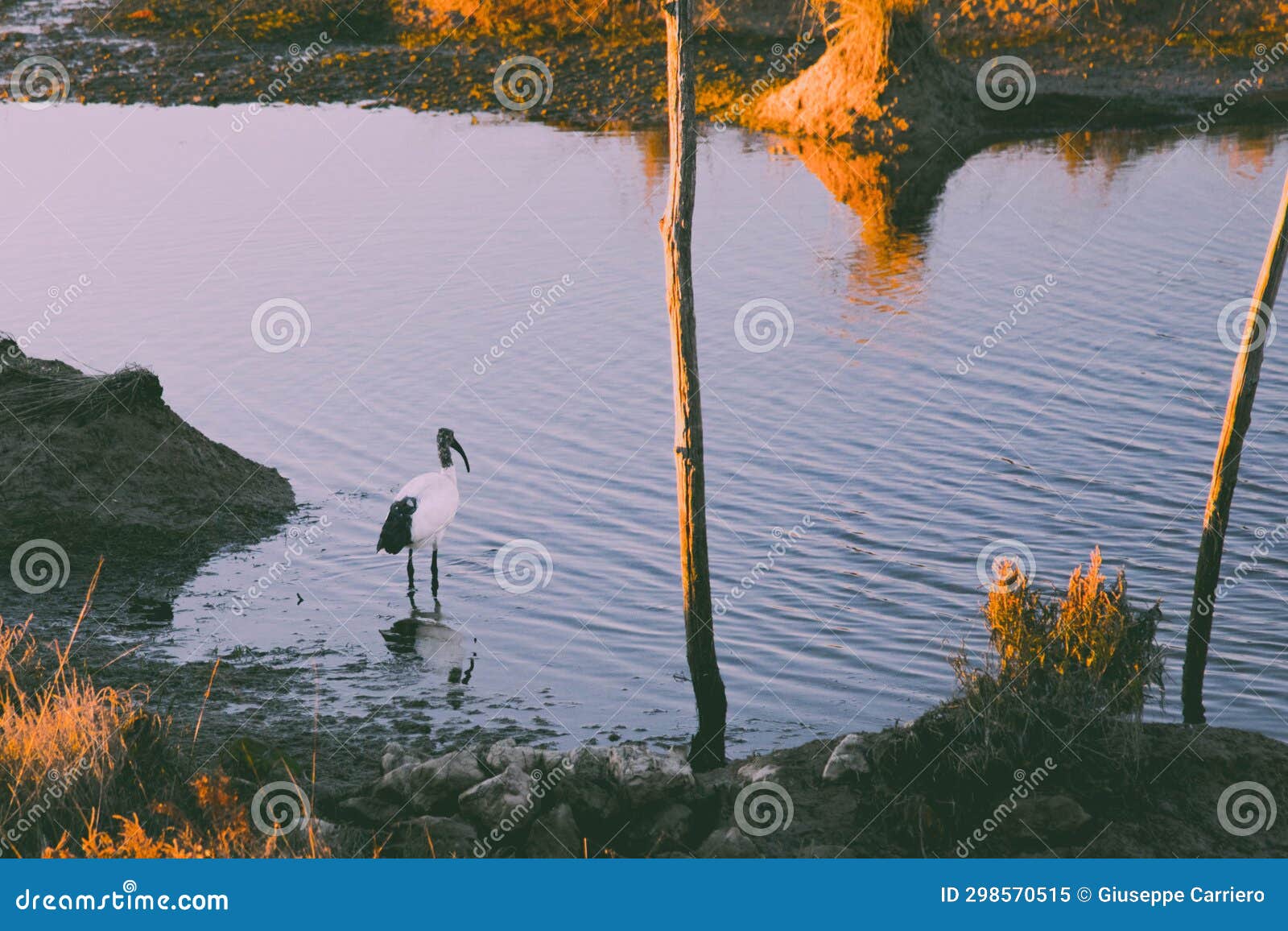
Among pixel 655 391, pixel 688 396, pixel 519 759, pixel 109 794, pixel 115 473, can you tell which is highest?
pixel 655 391

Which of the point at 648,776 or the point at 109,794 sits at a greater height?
the point at 648,776

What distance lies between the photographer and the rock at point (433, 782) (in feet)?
24.8

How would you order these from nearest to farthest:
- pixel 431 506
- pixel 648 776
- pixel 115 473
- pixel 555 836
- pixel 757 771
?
pixel 555 836, pixel 648 776, pixel 757 771, pixel 431 506, pixel 115 473

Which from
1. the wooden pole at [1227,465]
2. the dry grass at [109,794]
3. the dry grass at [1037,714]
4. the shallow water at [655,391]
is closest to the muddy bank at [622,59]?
the shallow water at [655,391]

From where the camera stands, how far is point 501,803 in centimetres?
732

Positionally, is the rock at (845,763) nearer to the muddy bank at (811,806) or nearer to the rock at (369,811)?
the muddy bank at (811,806)

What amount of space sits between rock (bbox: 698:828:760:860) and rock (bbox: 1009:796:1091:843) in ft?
4.48

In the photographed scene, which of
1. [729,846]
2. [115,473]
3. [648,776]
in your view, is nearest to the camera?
[729,846]

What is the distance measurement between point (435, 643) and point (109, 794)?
368 cm

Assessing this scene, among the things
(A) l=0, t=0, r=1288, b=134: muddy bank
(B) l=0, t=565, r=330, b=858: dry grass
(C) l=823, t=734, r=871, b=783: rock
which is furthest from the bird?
(A) l=0, t=0, r=1288, b=134: muddy bank

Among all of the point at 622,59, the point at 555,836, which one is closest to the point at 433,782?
the point at 555,836

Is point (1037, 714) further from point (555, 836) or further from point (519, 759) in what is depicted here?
point (519, 759)

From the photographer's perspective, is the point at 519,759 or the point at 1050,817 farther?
the point at 519,759

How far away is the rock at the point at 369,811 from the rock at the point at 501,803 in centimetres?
39
